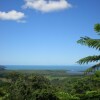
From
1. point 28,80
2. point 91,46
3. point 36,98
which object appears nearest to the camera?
point 91,46

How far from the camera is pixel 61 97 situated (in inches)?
173

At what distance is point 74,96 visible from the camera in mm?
4387

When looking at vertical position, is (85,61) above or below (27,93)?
above

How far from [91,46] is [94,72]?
52 centimetres

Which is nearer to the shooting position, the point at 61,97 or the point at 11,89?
the point at 61,97

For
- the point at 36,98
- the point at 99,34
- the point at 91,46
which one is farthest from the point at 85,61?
the point at 36,98

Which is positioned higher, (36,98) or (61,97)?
(61,97)

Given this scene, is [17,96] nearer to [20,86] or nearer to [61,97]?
[20,86]

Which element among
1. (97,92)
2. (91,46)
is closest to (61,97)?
(97,92)

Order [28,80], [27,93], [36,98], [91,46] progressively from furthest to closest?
[28,80], [27,93], [36,98], [91,46]

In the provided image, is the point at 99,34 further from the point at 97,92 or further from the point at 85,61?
the point at 97,92

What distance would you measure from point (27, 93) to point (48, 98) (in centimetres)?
651

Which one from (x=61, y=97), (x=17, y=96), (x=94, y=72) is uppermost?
(x=94, y=72)

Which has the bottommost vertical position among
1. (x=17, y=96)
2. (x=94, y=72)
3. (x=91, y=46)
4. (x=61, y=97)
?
→ (x=17, y=96)
